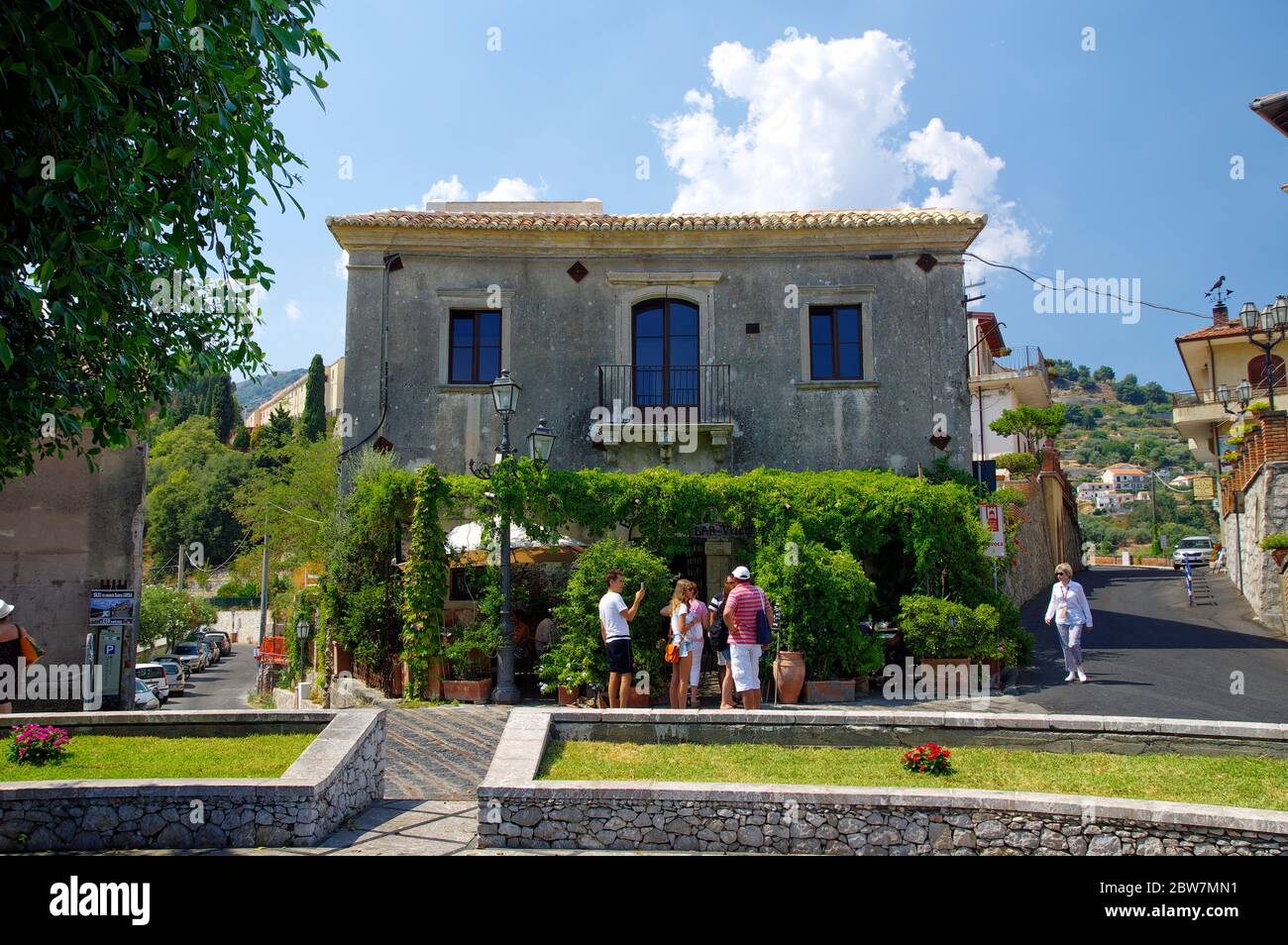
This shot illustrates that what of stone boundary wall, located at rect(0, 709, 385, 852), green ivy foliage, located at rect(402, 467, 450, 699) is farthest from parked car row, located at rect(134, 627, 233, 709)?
stone boundary wall, located at rect(0, 709, 385, 852)

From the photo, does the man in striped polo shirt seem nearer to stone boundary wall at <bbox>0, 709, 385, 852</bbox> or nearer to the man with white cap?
stone boundary wall at <bbox>0, 709, 385, 852</bbox>

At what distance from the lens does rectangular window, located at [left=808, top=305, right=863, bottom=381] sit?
18.8 metres

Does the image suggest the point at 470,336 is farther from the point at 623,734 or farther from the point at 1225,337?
the point at 1225,337

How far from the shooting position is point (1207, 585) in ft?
97.6

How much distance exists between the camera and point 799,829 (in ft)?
23.0

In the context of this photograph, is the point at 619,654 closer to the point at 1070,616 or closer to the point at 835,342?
the point at 1070,616

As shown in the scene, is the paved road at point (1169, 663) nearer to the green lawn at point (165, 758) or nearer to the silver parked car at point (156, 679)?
→ the green lawn at point (165, 758)

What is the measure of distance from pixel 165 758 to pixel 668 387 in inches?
471

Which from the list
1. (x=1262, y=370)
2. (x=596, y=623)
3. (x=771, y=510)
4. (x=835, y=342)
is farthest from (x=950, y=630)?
(x=1262, y=370)

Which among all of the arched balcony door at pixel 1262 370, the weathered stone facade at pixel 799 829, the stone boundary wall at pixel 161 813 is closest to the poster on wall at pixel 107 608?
the stone boundary wall at pixel 161 813

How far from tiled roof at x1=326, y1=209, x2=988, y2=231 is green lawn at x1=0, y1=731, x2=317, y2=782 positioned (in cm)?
1170
